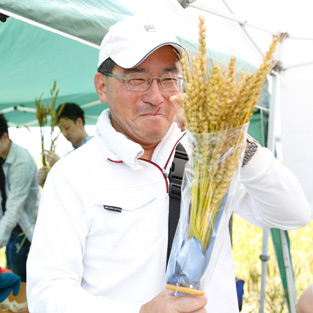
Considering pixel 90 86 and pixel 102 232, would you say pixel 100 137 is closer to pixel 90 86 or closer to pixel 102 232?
Result: pixel 102 232

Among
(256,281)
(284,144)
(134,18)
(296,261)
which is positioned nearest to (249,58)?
(284,144)

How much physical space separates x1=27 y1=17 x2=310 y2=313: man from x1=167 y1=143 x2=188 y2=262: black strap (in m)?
0.02

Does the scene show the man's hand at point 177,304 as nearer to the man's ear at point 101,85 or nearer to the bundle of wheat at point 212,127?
the bundle of wheat at point 212,127

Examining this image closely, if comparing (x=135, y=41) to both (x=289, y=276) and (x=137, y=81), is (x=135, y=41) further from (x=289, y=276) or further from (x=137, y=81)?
(x=289, y=276)

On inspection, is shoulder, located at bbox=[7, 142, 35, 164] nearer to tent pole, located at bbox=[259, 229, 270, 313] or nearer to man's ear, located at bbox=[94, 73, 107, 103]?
tent pole, located at bbox=[259, 229, 270, 313]

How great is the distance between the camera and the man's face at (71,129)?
438 centimetres

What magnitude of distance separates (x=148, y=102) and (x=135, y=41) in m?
0.21

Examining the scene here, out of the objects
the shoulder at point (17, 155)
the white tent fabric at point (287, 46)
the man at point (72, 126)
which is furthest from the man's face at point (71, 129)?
the white tent fabric at point (287, 46)

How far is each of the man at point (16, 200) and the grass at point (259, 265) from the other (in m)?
3.03

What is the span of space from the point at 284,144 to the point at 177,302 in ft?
10.5

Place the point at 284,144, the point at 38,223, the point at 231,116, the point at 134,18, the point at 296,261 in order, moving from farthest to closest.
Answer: the point at 296,261 → the point at 284,144 → the point at 134,18 → the point at 38,223 → the point at 231,116

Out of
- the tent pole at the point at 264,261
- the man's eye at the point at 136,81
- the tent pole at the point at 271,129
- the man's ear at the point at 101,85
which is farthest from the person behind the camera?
the tent pole at the point at 264,261

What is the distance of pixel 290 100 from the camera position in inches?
154

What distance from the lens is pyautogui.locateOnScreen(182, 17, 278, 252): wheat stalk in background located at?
98 cm
